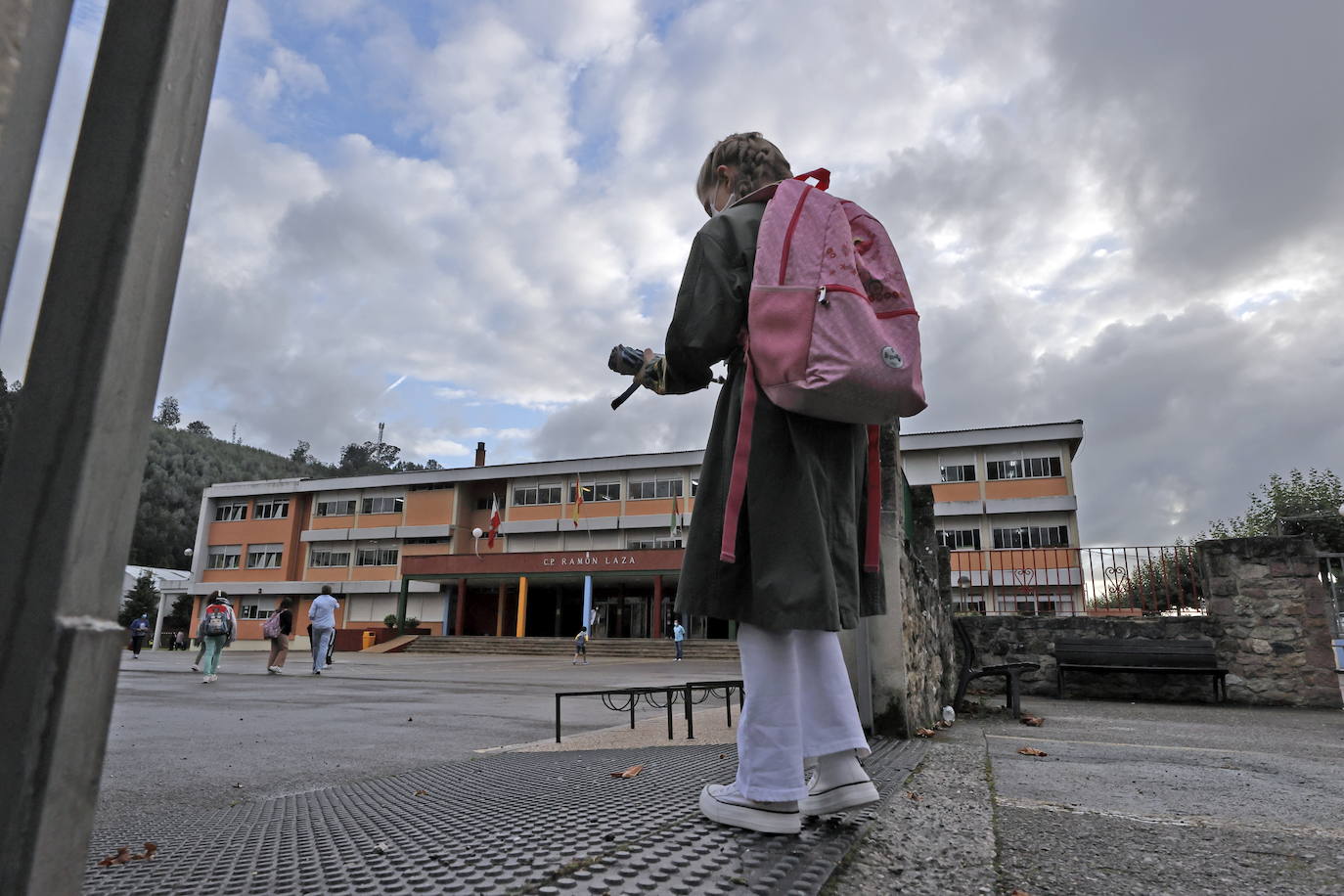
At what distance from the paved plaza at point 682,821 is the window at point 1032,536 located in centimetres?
3662

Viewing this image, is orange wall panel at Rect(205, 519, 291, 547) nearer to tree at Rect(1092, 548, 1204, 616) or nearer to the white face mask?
tree at Rect(1092, 548, 1204, 616)

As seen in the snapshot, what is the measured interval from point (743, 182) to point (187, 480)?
380 feet

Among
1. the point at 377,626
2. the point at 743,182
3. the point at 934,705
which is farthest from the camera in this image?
the point at 377,626

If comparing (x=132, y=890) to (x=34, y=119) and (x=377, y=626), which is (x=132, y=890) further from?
(x=377, y=626)

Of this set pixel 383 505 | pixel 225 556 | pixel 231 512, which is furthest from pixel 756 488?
pixel 231 512

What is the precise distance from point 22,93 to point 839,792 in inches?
81.0

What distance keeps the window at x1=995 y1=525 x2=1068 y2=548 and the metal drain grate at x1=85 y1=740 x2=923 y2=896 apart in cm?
4004

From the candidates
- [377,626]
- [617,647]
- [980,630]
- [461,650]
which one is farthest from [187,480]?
[980,630]

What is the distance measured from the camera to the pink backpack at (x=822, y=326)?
1918mm

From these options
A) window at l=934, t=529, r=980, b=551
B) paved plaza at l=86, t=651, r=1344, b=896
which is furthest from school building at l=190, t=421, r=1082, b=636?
paved plaza at l=86, t=651, r=1344, b=896

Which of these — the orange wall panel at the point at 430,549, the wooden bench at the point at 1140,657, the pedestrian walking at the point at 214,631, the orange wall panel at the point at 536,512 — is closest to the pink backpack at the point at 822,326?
the wooden bench at the point at 1140,657

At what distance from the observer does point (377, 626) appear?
150 ft

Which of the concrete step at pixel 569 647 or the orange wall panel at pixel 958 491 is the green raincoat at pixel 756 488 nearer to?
the concrete step at pixel 569 647

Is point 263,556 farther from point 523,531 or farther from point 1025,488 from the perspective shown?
point 1025,488
